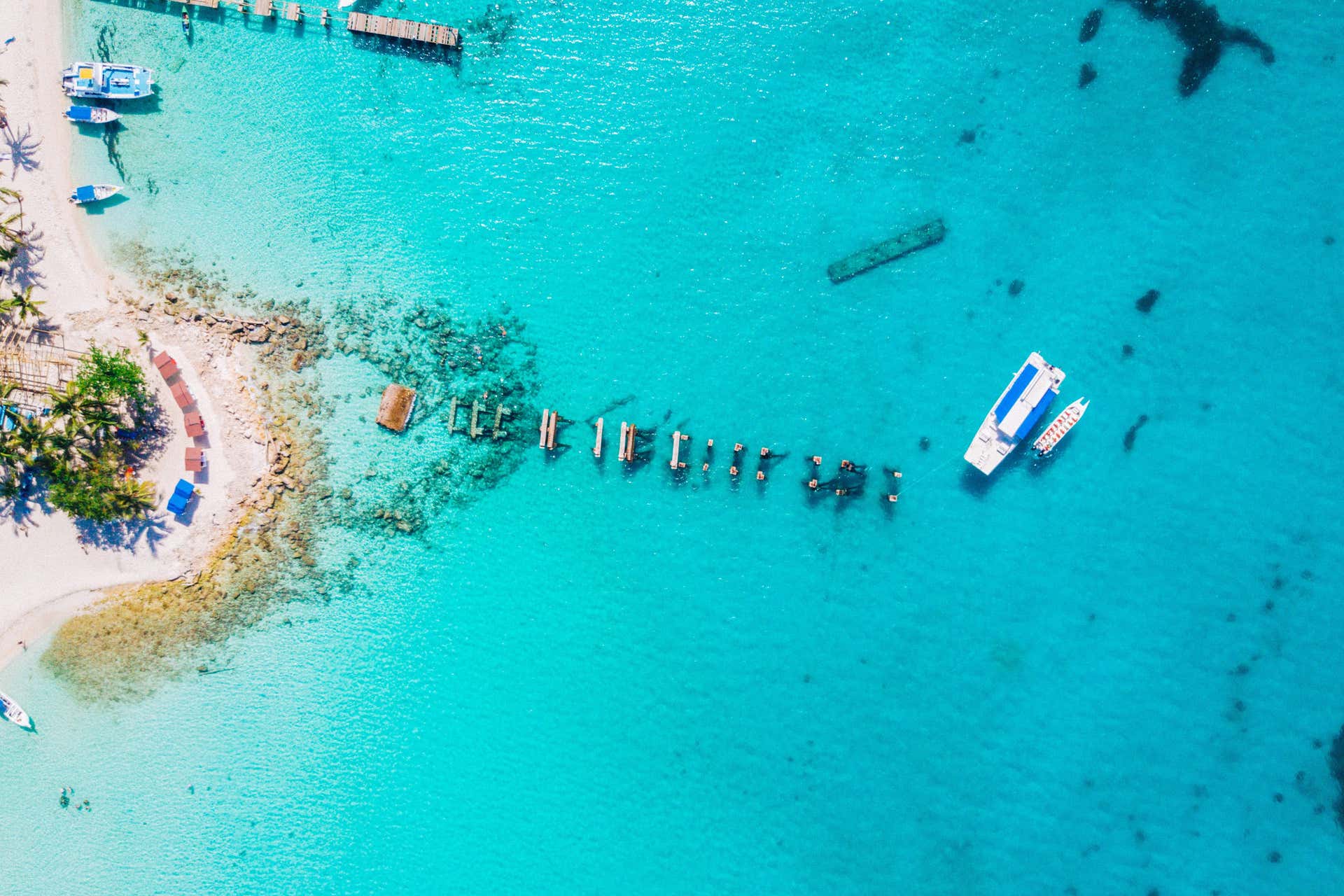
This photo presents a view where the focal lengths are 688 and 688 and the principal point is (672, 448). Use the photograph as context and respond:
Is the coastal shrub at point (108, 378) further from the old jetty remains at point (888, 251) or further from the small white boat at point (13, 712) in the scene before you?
the old jetty remains at point (888, 251)

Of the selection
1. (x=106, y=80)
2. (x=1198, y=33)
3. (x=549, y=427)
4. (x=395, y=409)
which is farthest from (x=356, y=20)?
(x=1198, y=33)

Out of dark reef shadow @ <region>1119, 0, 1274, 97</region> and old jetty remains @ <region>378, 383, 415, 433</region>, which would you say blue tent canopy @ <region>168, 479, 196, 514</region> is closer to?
old jetty remains @ <region>378, 383, 415, 433</region>

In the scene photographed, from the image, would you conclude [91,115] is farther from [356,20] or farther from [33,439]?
[33,439]

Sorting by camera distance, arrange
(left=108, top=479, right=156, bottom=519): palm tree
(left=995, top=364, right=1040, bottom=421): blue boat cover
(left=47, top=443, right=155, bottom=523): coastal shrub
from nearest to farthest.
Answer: (left=47, top=443, right=155, bottom=523): coastal shrub < (left=108, top=479, right=156, bottom=519): palm tree < (left=995, top=364, right=1040, bottom=421): blue boat cover

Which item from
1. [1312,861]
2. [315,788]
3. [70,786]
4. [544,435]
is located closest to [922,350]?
[544,435]

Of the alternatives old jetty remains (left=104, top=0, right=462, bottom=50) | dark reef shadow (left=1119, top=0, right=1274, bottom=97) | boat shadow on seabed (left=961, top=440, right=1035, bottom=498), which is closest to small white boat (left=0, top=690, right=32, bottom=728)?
old jetty remains (left=104, top=0, right=462, bottom=50)

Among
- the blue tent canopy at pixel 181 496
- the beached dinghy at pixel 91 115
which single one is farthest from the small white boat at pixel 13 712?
the beached dinghy at pixel 91 115
